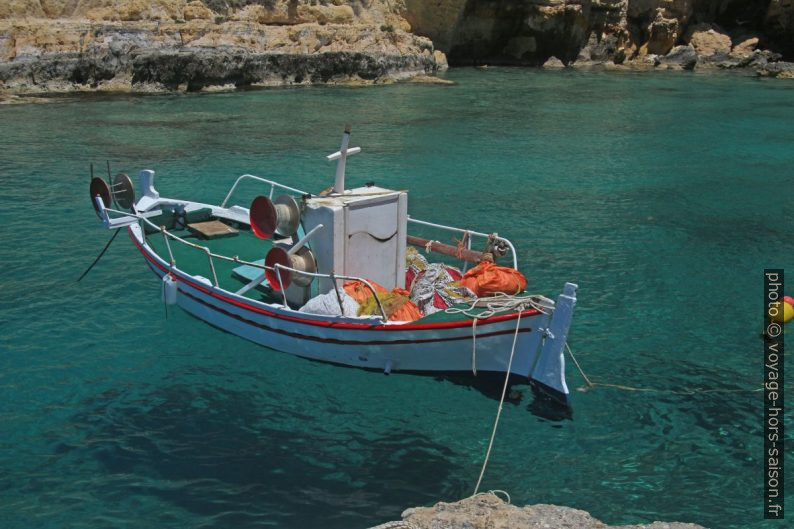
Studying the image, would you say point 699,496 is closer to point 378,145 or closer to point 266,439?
point 266,439

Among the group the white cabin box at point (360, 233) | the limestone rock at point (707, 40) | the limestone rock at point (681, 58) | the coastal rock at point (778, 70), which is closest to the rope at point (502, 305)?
the white cabin box at point (360, 233)

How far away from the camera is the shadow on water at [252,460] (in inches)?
337

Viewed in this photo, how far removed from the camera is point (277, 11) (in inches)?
1852

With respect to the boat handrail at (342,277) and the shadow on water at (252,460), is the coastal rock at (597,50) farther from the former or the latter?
the shadow on water at (252,460)

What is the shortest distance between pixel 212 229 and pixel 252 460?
6.98 meters

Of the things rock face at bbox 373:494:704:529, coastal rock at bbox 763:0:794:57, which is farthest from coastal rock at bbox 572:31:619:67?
rock face at bbox 373:494:704:529

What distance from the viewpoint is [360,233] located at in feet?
38.3

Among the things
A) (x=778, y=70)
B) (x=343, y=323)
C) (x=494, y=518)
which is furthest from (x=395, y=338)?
(x=778, y=70)

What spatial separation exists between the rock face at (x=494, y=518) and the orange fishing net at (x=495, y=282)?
479 centimetres

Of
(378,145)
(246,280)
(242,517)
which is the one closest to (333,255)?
(246,280)

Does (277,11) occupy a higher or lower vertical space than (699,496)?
higher

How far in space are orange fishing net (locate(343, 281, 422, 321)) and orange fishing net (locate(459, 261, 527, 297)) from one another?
929 mm

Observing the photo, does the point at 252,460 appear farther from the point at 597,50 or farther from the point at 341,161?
the point at 597,50

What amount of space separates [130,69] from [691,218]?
3125cm
